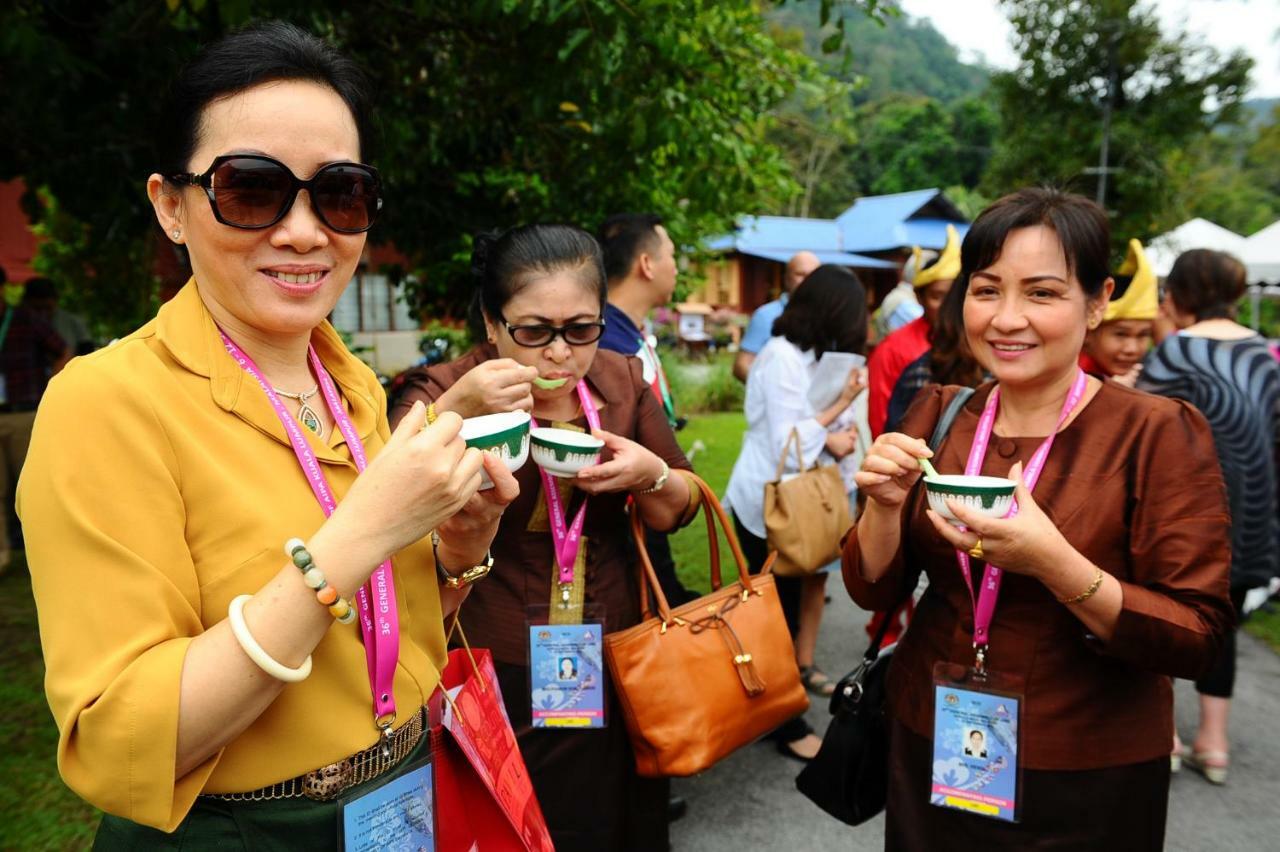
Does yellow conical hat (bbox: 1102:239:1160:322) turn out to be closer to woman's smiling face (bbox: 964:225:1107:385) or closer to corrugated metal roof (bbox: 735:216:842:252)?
woman's smiling face (bbox: 964:225:1107:385)

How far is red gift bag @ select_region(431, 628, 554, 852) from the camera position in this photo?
1.65m

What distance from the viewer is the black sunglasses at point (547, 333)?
8.07 feet

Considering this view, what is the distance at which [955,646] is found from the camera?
2.04 meters

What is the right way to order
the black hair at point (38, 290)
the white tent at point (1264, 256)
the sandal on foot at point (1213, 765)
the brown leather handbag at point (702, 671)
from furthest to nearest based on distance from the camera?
the white tent at point (1264, 256), the black hair at point (38, 290), the sandal on foot at point (1213, 765), the brown leather handbag at point (702, 671)

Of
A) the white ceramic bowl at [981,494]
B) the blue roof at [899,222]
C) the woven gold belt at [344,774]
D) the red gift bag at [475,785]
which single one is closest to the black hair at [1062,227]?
the white ceramic bowl at [981,494]

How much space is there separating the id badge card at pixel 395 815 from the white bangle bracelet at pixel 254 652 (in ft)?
1.19

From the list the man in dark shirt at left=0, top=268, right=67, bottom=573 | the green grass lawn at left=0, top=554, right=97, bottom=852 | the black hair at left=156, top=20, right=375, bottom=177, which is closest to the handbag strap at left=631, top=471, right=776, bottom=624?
the black hair at left=156, top=20, right=375, bottom=177

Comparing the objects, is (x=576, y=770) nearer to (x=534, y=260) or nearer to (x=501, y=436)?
(x=501, y=436)

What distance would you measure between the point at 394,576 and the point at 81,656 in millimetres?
486

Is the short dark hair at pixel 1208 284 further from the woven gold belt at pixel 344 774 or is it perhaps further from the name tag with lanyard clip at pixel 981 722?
the woven gold belt at pixel 344 774

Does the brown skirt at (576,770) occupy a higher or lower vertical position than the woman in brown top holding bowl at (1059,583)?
lower

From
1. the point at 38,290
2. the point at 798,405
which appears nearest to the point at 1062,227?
the point at 798,405

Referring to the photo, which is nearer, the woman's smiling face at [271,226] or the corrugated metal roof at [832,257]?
the woman's smiling face at [271,226]

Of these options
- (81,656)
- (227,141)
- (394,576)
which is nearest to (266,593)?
(81,656)
